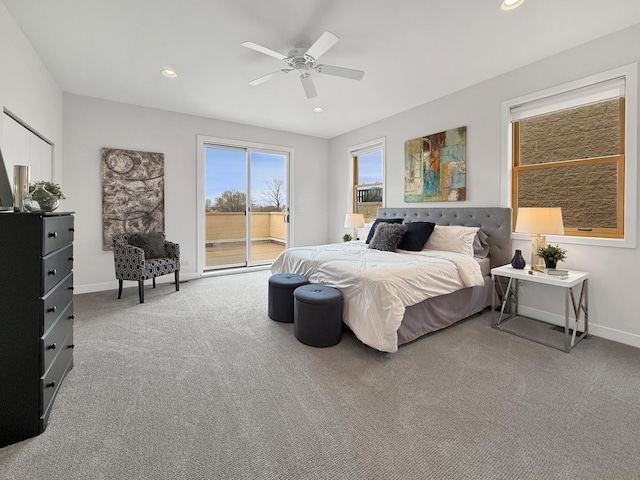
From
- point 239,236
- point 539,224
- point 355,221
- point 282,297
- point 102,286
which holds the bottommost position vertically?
point 102,286

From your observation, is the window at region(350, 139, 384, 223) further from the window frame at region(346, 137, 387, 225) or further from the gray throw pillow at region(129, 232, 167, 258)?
the gray throw pillow at region(129, 232, 167, 258)

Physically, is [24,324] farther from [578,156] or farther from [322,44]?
[578,156]

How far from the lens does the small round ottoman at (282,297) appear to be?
10.2ft

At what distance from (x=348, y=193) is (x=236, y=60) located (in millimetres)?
3442

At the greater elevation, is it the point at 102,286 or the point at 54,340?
the point at 54,340

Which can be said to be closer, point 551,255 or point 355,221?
point 551,255

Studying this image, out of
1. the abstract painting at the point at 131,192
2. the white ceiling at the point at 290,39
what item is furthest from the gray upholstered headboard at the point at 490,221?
the abstract painting at the point at 131,192

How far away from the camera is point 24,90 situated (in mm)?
2809

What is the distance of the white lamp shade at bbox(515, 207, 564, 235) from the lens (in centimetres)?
269

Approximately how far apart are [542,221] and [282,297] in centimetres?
262

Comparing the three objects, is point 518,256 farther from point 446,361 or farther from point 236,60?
point 236,60

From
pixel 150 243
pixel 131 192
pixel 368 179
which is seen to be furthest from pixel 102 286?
pixel 368 179

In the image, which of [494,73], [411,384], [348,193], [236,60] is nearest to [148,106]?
[236,60]

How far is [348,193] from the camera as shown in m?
6.12
